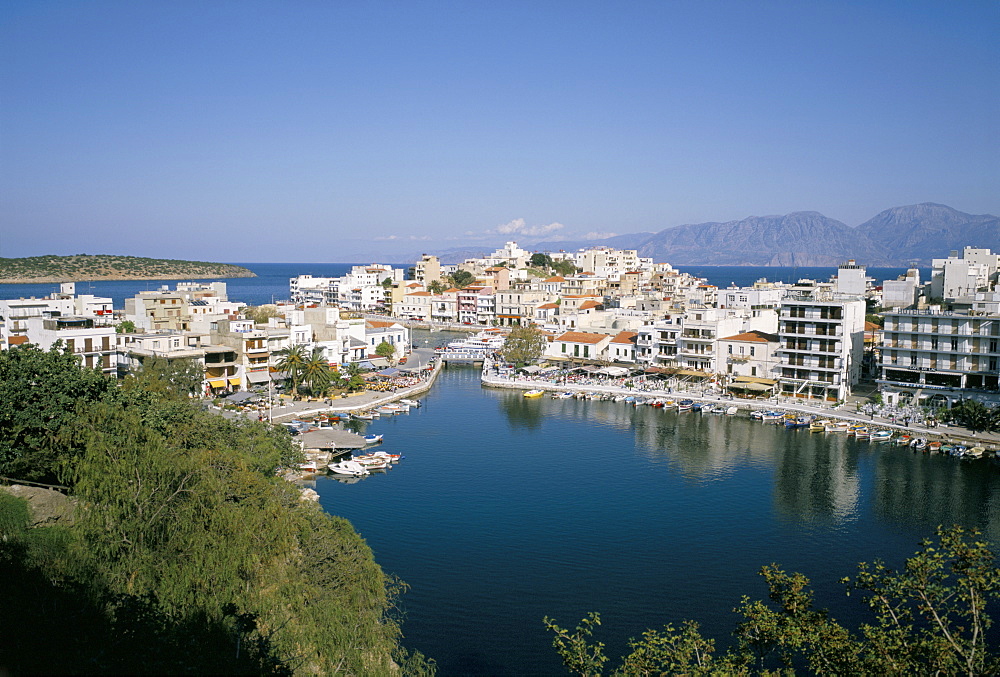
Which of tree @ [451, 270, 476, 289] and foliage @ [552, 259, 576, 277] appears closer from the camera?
tree @ [451, 270, 476, 289]

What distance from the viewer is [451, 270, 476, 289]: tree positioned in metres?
80.4

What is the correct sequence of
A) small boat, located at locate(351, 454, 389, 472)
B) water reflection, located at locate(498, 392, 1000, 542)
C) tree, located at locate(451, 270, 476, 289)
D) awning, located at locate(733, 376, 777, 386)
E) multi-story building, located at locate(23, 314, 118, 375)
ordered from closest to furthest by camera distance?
water reflection, located at locate(498, 392, 1000, 542) → small boat, located at locate(351, 454, 389, 472) → multi-story building, located at locate(23, 314, 118, 375) → awning, located at locate(733, 376, 777, 386) → tree, located at locate(451, 270, 476, 289)

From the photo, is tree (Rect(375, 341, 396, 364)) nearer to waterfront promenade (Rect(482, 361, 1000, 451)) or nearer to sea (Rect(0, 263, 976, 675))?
waterfront promenade (Rect(482, 361, 1000, 451))

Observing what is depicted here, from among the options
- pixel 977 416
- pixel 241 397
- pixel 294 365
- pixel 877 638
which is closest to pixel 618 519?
pixel 877 638

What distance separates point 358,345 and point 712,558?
26547 mm

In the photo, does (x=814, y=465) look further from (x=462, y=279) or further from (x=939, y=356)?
(x=462, y=279)

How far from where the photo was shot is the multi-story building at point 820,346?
29844 millimetres

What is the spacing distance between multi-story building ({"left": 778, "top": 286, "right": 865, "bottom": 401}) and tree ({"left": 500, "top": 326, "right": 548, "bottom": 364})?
13.5 m

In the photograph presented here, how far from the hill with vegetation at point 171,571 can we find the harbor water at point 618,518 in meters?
2.08

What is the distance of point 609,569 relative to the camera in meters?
14.6

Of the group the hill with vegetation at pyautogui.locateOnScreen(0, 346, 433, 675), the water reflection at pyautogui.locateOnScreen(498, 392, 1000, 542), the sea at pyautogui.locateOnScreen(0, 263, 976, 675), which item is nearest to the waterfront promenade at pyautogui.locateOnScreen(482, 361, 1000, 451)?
the water reflection at pyautogui.locateOnScreen(498, 392, 1000, 542)

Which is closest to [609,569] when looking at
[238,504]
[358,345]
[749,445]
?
[238,504]

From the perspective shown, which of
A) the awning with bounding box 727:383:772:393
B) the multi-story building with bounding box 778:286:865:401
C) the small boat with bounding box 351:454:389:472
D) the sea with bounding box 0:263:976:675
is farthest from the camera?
the awning with bounding box 727:383:772:393

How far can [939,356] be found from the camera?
86.6 feet
